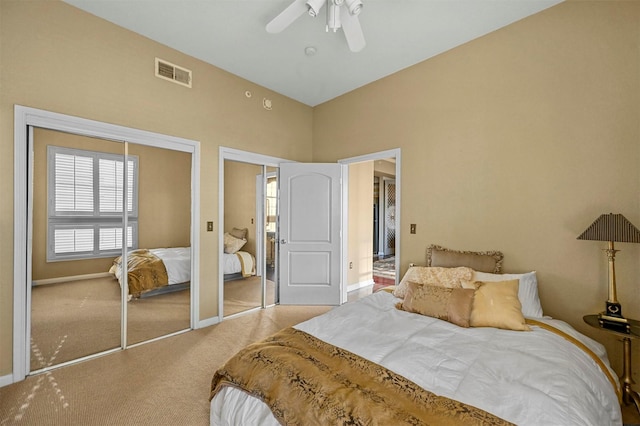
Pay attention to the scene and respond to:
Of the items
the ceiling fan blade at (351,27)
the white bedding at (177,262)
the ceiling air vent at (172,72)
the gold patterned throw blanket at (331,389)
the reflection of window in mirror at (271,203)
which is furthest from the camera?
the reflection of window in mirror at (271,203)

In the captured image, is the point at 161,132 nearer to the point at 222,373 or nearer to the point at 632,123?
the point at 222,373

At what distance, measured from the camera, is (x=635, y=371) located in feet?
6.57

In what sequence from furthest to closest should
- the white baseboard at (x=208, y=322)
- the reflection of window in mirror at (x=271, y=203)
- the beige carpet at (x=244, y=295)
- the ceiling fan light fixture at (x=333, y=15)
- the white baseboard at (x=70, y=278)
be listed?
the reflection of window in mirror at (x=271, y=203)
the beige carpet at (x=244, y=295)
the white baseboard at (x=208, y=322)
the white baseboard at (x=70, y=278)
the ceiling fan light fixture at (x=333, y=15)

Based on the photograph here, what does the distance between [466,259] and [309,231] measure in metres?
2.11

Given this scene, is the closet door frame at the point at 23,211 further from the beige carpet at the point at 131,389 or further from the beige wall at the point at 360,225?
the beige wall at the point at 360,225

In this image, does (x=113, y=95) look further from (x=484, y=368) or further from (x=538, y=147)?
(x=538, y=147)

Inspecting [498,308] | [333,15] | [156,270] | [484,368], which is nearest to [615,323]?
[498,308]

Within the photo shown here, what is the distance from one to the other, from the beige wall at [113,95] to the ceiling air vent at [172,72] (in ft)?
0.19

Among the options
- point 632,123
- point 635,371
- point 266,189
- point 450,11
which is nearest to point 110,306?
point 266,189

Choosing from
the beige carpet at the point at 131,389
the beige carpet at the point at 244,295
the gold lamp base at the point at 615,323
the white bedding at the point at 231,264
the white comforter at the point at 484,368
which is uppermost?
the white bedding at the point at 231,264

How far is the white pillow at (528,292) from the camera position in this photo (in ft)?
7.16

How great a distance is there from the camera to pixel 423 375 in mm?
1354

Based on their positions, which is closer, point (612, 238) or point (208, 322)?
point (612, 238)

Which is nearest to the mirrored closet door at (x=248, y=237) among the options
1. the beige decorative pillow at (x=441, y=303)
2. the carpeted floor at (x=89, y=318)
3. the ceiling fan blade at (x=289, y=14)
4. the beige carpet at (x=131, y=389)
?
the carpeted floor at (x=89, y=318)
